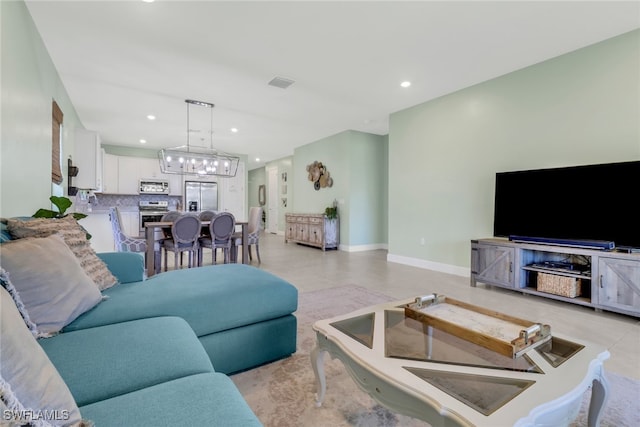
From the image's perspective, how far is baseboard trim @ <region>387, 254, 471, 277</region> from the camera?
4.33 meters

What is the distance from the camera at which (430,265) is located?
4.79 metres

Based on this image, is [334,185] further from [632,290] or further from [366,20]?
[632,290]

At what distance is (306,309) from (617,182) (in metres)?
3.27

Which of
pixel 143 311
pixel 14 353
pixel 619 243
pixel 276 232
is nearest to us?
pixel 14 353

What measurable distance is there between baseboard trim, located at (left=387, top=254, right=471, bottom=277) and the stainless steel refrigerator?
224 inches

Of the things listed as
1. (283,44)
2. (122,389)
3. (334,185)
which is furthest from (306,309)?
(334,185)

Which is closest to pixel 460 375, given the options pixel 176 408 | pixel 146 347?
pixel 176 408

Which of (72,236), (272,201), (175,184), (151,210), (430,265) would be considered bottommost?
(430,265)

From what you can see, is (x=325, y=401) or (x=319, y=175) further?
(x=319, y=175)

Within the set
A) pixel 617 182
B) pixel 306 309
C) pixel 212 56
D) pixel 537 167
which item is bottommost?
pixel 306 309

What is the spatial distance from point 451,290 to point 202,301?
300 centimetres

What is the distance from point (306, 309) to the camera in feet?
9.56

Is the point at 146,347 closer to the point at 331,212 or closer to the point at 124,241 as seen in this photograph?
the point at 124,241

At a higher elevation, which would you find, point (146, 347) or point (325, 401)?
point (146, 347)
